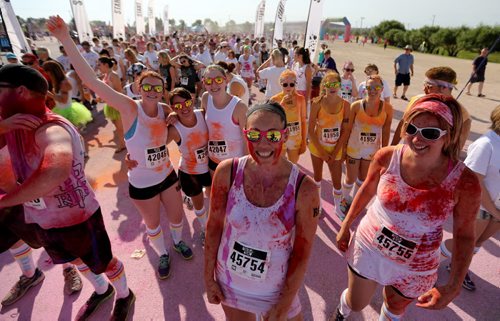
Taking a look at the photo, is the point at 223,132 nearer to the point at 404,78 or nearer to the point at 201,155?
the point at 201,155

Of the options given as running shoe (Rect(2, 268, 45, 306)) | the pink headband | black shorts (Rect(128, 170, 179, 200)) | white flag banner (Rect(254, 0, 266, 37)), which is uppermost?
white flag banner (Rect(254, 0, 266, 37))

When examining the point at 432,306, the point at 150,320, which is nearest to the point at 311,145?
the point at 432,306

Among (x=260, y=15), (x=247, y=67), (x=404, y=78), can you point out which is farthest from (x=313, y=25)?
(x=260, y=15)

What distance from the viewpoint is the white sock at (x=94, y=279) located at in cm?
269

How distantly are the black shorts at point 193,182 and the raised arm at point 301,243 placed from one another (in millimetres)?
1885

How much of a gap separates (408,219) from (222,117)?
2.09 metres

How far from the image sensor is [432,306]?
1.90m

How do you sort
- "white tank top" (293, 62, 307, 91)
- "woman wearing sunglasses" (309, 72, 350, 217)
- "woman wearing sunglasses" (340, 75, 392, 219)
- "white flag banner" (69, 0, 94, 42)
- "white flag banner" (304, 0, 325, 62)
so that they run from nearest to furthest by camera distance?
"woman wearing sunglasses" (340, 75, 392, 219) < "woman wearing sunglasses" (309, 72, 350, 217) < "white tank top" (293, 62, 307, 91) < "white flag banner" (304, 0, 325, 62) < "white flag banner" (69, 0, 94, 42)

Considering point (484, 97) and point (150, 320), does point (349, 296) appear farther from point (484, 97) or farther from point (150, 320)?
point (484, 97)

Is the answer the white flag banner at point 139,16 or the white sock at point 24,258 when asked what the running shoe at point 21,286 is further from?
the white flag banner at point 139,16

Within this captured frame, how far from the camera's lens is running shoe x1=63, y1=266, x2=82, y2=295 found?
10.0 ft

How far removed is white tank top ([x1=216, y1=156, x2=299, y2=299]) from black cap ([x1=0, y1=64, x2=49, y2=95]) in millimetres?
1471

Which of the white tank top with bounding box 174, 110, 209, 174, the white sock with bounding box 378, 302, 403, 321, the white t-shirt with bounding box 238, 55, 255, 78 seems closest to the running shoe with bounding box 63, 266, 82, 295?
the white tank top with bounding box 174, 110, 209, 174

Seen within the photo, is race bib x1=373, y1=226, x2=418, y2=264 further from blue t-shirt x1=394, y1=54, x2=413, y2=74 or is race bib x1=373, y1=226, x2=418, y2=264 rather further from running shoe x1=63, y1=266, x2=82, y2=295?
blue t-shirt x1=394, y1=54, x2=413, y2=74
